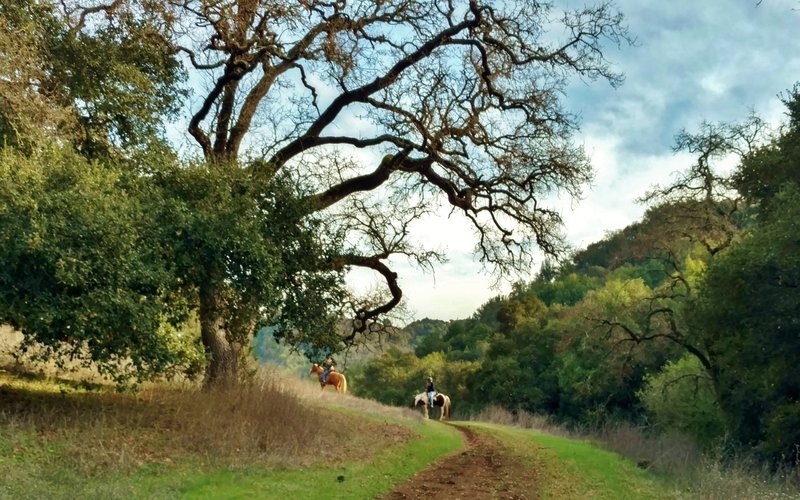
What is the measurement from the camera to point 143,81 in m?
17.0

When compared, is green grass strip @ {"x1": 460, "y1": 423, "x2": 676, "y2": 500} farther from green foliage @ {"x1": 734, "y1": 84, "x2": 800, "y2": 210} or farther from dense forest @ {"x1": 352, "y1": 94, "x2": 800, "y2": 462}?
green foliage @ {"x1": 734, "y1": 84, "x2": 800, "y2": 210}

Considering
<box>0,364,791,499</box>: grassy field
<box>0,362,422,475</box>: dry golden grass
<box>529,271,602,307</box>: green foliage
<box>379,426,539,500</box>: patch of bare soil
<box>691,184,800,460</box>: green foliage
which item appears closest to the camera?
<box>0,364,791,499</box>: grassy field

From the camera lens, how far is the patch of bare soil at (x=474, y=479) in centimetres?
1221

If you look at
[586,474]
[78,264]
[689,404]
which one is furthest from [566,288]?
[78,264]

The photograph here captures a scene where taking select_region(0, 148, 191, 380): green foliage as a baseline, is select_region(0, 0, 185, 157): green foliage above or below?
above

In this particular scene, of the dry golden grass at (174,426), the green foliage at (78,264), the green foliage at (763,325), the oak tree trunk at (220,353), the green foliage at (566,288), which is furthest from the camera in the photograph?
the green foliage at (566,288)

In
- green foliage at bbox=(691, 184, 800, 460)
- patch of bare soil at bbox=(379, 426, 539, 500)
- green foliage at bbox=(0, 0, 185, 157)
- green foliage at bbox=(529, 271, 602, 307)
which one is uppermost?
green foliage at bbox=(529, 271, 602, 307)

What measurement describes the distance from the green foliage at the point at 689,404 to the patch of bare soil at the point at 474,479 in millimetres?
8410

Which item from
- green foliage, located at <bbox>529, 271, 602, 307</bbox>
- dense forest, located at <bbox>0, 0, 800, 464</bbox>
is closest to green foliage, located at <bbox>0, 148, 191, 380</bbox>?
dense forest, located at <bbox>0, 0, 800, 464</bbox>

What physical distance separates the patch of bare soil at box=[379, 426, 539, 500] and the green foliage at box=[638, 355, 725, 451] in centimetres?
841

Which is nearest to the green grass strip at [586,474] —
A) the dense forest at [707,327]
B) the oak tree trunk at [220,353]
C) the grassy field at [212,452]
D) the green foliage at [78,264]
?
the grassy field at [212,452]

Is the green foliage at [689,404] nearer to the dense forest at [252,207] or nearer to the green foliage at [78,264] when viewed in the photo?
the dense forest at [252,207]

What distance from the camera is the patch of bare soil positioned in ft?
40.1

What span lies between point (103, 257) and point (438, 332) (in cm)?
8777
